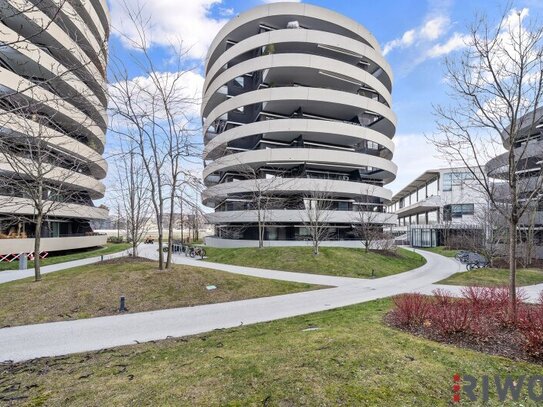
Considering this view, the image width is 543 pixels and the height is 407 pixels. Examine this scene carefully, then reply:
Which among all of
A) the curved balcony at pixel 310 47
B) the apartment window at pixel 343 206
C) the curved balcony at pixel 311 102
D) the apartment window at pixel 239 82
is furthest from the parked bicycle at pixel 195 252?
the apartment window at pixel 239 82

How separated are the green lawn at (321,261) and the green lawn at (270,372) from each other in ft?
41.8

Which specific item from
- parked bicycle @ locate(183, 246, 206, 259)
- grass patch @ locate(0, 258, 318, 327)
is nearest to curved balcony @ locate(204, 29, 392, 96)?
parked bicycle @ locate(183, 246, 206, 259)

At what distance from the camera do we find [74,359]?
6527mm

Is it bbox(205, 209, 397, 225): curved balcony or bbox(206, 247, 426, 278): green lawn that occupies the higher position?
bbox(205, 209, 397, 225): curved balcony

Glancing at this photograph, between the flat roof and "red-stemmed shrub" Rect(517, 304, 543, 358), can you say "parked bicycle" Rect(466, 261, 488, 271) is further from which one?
the flat roof

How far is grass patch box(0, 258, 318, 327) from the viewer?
33.2 feet

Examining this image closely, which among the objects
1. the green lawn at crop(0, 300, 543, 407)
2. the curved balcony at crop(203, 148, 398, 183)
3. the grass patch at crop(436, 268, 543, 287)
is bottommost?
the grass patch at crop(436, 268, 543, 287)

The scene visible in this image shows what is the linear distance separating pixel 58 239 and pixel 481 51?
105 ft

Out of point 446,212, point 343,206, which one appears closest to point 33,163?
point 343,206

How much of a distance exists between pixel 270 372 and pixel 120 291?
945 centimetres

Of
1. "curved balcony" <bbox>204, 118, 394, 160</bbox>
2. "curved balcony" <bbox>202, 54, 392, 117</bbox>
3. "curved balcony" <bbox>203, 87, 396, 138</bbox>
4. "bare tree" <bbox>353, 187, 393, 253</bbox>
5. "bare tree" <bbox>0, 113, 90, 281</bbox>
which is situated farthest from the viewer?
"curved balcony" <bbox>202, 54, 392, 117</bbox>

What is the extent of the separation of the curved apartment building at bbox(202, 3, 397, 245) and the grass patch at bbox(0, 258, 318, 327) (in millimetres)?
14154

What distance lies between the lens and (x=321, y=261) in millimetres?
20781

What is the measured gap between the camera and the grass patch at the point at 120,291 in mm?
10117
